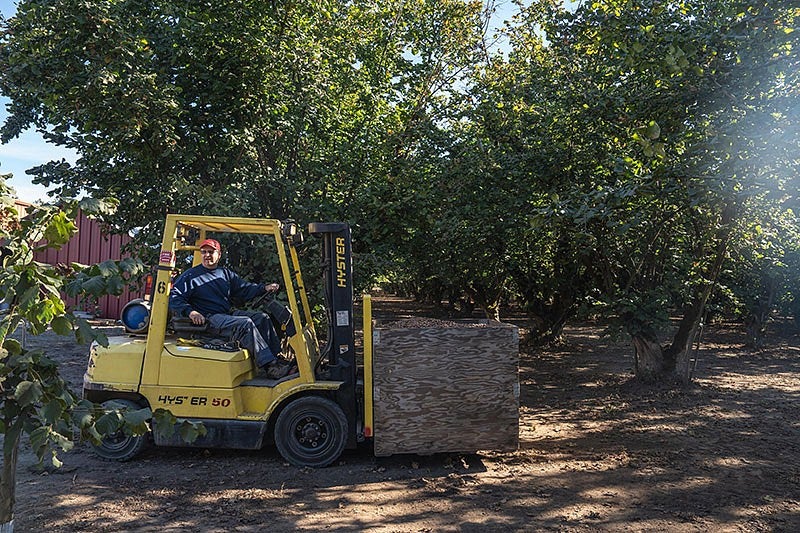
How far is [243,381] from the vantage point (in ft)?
20.5

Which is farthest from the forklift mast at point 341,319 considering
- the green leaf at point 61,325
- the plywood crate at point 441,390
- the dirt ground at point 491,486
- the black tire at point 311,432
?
the green leaf at point 61,325

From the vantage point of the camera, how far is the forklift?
19.9 feet

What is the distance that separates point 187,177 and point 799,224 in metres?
9.46

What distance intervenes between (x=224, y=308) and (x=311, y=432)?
1.59m

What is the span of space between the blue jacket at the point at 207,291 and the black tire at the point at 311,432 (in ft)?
4.21

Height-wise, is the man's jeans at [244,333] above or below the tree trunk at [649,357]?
above

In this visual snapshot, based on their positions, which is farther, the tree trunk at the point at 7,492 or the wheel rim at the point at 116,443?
the wheel rim at the point at 116,443

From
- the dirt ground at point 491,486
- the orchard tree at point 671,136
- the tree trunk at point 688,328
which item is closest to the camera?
the dirt ground at point 491,486

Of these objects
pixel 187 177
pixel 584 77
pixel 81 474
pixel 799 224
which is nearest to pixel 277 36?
pixel 187 177

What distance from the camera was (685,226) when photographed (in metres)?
10.1

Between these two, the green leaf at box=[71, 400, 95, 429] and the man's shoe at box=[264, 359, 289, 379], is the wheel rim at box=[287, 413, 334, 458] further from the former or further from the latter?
the green leaf at box=[71, 400, 95, 429]

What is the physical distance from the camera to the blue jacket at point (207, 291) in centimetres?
622

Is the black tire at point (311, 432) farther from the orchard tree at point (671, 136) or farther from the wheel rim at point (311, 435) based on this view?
the orchard tree at point (671, 136)

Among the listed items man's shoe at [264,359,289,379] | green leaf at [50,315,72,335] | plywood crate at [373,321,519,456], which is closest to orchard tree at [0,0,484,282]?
man's shoe at [264,359,289,379]
